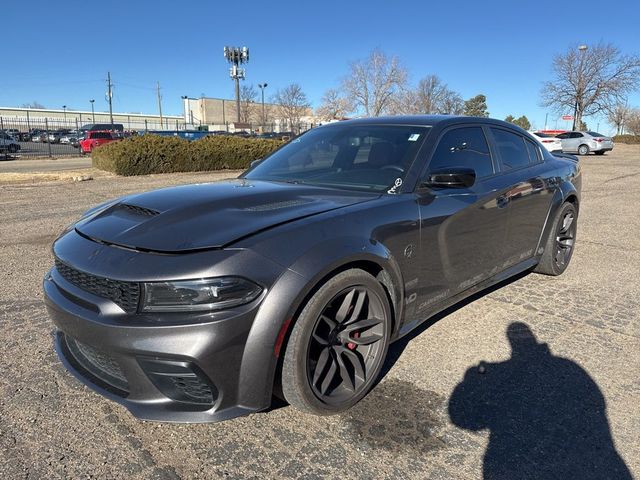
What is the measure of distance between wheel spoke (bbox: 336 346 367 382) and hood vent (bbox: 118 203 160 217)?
1.26 metres

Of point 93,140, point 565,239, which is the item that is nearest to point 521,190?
point 565,239

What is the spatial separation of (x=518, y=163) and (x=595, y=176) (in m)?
14.6

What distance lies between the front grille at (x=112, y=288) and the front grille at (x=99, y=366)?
246mm

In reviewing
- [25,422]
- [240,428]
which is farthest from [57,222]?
[240,428]

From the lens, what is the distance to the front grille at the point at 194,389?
82.8 inches

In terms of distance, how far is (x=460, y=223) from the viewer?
328cm

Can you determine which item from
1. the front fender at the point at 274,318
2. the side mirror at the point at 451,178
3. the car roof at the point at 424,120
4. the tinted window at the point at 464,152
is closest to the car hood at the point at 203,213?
the front fender at the point at 274,318

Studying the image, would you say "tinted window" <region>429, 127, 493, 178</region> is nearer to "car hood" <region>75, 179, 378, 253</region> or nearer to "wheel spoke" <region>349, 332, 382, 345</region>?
"car hood" <region>75, 179, 378, 253</region>

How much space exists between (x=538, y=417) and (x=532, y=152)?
282cm

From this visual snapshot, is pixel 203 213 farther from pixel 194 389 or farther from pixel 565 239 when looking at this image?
pixel 565 239

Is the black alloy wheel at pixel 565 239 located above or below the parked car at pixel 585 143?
below

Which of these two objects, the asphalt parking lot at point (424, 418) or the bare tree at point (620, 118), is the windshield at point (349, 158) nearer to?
the asphalt parking lot at point (424, 418)

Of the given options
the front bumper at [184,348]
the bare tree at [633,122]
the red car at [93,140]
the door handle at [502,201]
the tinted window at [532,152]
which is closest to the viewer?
the front bumper at [184,348]

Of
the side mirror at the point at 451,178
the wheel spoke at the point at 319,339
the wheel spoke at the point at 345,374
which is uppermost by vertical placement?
the side mirror at the point at 451,178
